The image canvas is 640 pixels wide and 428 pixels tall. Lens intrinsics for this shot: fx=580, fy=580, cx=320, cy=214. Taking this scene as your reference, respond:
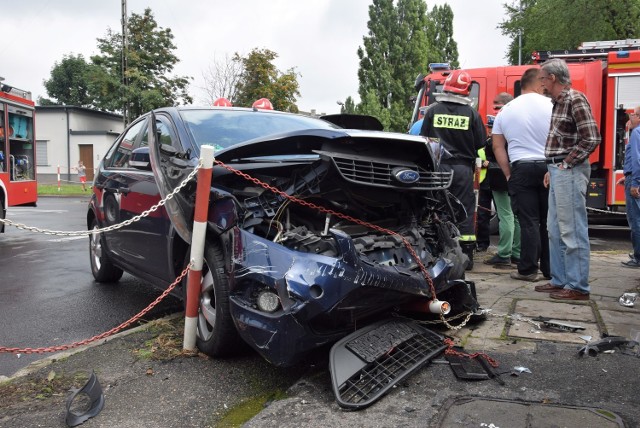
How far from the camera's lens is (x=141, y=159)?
4.61 m

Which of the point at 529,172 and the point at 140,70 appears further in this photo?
the point at 140,70

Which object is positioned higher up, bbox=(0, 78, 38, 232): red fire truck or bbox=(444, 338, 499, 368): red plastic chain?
bbox=(0, 78, 38, 232): red fire truck

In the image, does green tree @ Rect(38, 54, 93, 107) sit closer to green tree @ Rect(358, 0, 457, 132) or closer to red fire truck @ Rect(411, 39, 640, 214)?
green tree @ Rect(358, 0, 457, 132)

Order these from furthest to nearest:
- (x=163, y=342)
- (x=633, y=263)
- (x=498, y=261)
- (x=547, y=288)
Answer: (x=498, y=261), (x=633, y=263), (x=547, y=288), (x=163, y=342)

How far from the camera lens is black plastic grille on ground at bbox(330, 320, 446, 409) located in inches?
115

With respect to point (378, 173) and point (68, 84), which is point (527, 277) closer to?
point (378, 173)

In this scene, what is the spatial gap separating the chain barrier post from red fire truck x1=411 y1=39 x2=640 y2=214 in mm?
→ 6914

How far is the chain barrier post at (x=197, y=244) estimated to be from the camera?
341cm

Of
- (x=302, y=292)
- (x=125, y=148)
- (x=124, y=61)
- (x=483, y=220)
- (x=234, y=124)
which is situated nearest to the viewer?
(x=302, y=292)

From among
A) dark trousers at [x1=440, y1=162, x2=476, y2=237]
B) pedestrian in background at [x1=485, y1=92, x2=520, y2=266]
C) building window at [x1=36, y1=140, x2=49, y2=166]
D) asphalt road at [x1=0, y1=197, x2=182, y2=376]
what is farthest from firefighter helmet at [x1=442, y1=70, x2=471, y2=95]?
building window at [x1=36, y1=140, x2=49, y2=166]

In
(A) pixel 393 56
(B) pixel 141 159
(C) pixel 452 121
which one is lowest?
(B) pixel 141 159

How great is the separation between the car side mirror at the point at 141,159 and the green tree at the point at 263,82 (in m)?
22.0

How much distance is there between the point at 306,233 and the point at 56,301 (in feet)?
11.3

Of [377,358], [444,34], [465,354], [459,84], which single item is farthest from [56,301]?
[444,34]
